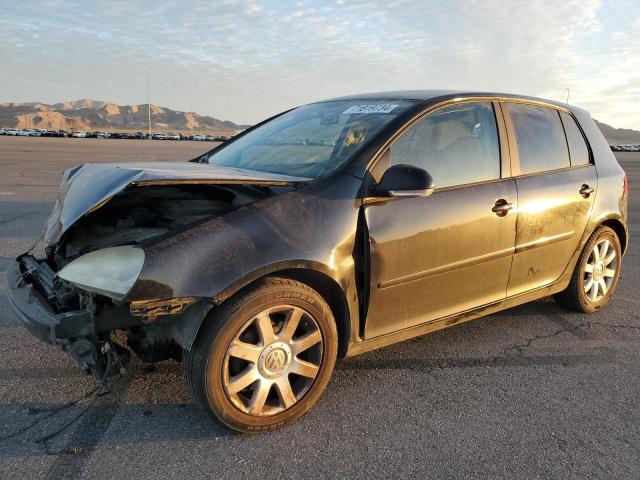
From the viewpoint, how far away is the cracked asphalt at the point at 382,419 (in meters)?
2.44

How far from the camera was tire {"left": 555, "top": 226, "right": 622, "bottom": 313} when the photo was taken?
4.38 meters

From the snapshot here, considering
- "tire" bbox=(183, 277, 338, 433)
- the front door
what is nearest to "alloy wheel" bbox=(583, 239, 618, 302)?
the front door

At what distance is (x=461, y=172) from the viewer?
3.40m

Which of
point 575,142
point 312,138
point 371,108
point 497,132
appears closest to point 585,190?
point 575,142

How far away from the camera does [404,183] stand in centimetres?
285

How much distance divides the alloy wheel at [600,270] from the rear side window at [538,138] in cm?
87

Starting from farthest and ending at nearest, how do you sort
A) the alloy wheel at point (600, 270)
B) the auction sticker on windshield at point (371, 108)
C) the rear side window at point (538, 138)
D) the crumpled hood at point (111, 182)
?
the alloy wheel at point (600, 270), the rear side window at point (538, 138), the auction sticker on windshield at point (371, 108), the crumpled hood at point (111, 182)

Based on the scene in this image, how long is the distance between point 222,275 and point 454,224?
1.49 metres

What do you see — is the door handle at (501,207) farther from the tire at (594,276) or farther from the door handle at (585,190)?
the tire at (594,276)

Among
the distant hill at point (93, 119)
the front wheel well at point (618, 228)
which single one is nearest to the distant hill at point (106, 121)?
the distant hill at point (93, 119)

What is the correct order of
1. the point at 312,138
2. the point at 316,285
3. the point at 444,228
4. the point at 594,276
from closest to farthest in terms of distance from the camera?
the point at 316,285
the point at 444,228
the point at 312,138
the point at 594,276

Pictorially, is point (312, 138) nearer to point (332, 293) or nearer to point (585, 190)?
point (332, 293)

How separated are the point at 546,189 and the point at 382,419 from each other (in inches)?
82.5

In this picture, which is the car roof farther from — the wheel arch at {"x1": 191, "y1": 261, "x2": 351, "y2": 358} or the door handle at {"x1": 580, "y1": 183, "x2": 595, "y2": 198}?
the wheel arch at {"x1": 191, "y1": 261, "x2": 351, "y2": 358}
